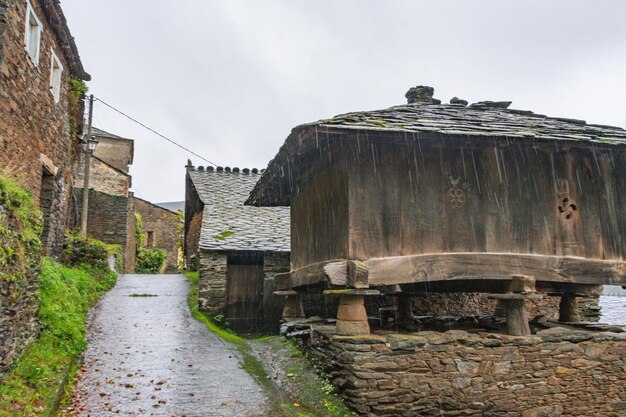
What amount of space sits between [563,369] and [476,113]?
3.63 metres

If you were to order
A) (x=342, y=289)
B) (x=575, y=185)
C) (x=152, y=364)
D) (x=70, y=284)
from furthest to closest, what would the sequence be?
(x=70, y=284)
(x=152, y=364)
(x=575, y=185)
(x=342, y=289)

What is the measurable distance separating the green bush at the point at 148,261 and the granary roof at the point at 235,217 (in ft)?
32.5

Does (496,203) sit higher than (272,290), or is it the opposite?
(496,203)

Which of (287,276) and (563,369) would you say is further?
(287,276)

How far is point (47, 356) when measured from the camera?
5.52 meters

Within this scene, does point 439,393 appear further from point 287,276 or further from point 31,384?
point 31,384

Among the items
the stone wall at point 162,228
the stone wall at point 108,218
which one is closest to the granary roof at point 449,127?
the stone wall at point 108,218

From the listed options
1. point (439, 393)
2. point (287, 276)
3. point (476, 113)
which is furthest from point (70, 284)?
point (476, 113)

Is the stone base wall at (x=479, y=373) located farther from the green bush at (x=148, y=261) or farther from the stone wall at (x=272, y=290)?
the green bush at (x=148, y=261)

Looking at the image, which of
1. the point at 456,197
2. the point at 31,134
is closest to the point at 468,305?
the point at 456,197

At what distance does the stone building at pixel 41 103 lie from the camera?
24.9ft

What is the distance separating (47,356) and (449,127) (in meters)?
5.40

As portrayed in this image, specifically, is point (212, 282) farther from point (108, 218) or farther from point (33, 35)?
point (108, 218)

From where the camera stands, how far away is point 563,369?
599cm
